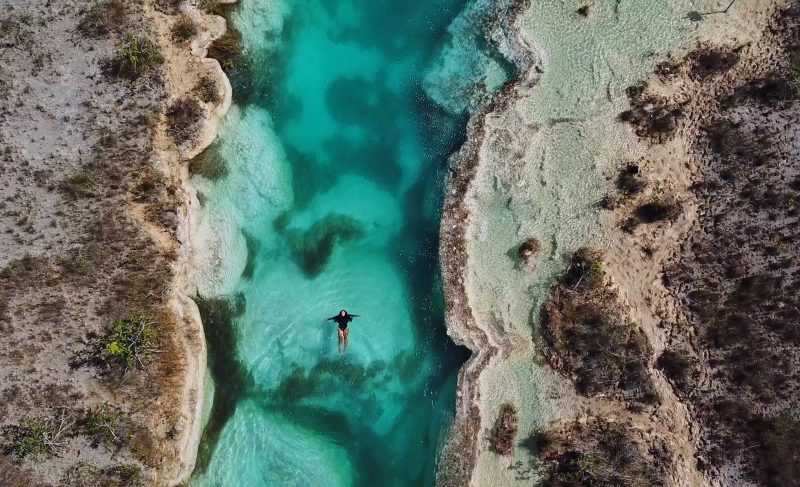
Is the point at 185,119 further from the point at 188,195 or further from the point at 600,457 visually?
the point at 600,457

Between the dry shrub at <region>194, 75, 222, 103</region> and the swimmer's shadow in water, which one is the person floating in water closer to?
the swimmer's shadow in water

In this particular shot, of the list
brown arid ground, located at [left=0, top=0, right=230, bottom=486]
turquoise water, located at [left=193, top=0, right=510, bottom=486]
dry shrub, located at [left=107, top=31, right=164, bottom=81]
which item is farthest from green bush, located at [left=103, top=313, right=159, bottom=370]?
dry shrub, located at [left=107, top=31, right=164, bottom=81]

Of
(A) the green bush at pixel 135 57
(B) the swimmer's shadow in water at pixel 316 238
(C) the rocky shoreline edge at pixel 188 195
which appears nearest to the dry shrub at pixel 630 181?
(B) the swimmer's shadow in water at pixel 316 238

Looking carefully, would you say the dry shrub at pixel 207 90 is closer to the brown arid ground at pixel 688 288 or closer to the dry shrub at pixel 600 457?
the brown arid ground at pixel 688 288

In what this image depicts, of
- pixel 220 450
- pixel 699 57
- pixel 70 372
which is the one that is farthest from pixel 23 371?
pixel 699 57

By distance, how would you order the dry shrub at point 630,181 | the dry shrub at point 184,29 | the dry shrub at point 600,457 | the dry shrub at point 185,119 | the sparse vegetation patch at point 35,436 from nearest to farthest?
the sparse vegetation patch at point 35,436
the dry shrub at point 600,457
the dry shrub at point 630,181
the dry shrub at point 185,119
the dry shrub at point 184,29

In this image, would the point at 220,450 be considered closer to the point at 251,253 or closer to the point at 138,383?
the point at 138,383

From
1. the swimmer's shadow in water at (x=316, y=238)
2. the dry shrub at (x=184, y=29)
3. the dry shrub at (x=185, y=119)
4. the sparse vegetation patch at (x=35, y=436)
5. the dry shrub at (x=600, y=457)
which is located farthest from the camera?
the swimmer's shadow in water at (x=316, y=238)
